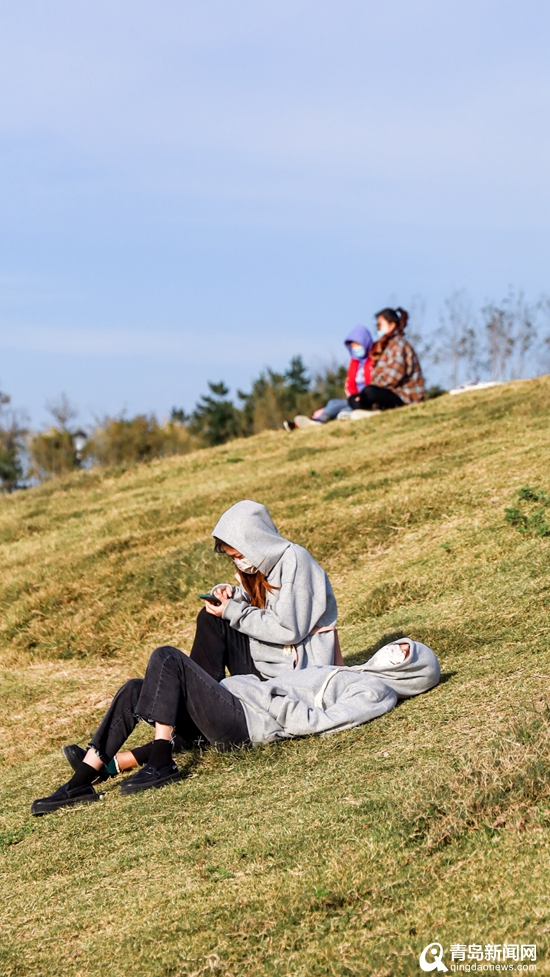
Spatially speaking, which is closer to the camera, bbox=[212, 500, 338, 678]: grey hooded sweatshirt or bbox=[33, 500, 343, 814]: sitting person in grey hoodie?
bbox=[33, 500, 343, 814]: sitting person in grey hoodie

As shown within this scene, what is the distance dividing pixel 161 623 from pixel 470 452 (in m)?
4.34

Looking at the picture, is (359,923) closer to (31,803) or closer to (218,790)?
(218,790)

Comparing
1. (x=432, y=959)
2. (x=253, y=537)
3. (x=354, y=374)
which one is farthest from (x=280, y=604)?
(x=354, y=374)

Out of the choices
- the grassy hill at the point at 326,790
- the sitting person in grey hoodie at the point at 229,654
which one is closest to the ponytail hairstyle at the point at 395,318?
the grassy hill at the point at 326,790

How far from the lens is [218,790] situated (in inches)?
177

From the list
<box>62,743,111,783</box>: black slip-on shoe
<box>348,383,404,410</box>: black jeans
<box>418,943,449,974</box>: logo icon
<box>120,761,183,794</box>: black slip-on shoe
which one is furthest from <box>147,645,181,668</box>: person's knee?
<box>348,383,404,410</box>: black jeans

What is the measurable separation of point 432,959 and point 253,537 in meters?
2.75

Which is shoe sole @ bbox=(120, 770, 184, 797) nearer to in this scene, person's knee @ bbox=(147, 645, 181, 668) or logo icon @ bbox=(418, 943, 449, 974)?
person's knee @ bbox=(147, 645, 181, 668)

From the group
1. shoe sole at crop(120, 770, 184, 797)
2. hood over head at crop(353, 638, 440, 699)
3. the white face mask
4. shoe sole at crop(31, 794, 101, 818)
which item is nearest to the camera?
shoe sole at crop(120, 770, 184, 797)

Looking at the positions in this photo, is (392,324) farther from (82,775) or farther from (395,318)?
(82,775)

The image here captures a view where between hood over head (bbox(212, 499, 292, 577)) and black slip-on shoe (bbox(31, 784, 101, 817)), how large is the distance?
1.40 metres

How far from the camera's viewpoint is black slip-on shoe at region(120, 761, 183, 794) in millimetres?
4703

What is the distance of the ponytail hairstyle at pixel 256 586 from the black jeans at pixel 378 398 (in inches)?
422

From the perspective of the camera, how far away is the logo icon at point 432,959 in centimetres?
269
